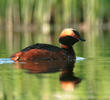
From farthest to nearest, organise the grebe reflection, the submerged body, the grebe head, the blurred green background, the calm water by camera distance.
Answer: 1. the blurred green background
2. the grebe head
3. the submerged body
4. the grebe reflection
5. the calm water

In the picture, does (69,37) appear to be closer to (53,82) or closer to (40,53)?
(40,53)

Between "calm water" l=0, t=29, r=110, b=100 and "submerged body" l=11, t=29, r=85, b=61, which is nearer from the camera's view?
"calm water" l=0, t=29, r=110, b=100

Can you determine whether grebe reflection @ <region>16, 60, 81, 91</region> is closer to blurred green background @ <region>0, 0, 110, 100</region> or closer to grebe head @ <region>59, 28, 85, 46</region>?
grebe head @ <region>59, 28, 85, 46</region>

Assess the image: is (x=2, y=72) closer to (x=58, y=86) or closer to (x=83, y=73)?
(x=83, y=73)

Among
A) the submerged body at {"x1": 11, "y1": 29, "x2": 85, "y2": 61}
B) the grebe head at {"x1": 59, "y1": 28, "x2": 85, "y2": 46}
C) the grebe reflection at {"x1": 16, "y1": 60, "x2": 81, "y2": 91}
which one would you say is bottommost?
the grebe reflection at {"x1": 16, "y1": 60, "x2": 81, "y2": 91}

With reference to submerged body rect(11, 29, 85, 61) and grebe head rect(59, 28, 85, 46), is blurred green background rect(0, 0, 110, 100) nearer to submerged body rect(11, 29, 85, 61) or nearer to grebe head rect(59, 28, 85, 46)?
grebe head rect(59, 28, 85, 46)

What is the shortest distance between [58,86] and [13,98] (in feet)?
3.40

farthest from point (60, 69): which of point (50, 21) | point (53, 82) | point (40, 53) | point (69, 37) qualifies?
point (50, 21)

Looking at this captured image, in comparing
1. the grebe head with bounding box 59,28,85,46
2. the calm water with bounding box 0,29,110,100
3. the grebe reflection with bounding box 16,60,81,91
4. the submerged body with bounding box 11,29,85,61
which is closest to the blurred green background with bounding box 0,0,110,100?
the grebe head with bounding box 59,28,85,46

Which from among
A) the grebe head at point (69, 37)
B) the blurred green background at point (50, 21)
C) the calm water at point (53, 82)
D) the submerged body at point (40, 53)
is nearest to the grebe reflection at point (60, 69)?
the calm water at point (53, 82)

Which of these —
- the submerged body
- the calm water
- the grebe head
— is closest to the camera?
the calm water

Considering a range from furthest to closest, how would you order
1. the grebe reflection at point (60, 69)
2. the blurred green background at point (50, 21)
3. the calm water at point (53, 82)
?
the blurred green background at point (50, 21) < the grebe reflection at point (60, 69) < the calm water at point (53, 82)

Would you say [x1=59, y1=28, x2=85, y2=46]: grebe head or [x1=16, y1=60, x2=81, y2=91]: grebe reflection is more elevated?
[x1=59, y1=28, x2=85, y2=46]: grebe head

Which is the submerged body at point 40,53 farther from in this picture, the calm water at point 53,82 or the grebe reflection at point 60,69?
the calm water at point 53,82
